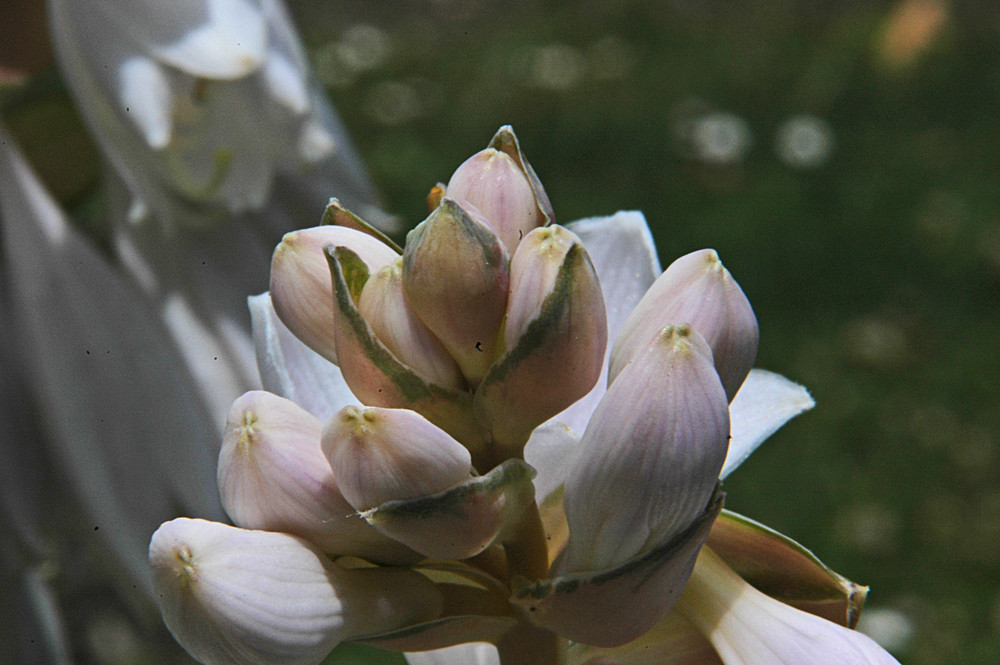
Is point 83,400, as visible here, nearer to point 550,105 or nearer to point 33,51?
point 33,51

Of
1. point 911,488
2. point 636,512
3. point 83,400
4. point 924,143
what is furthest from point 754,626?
point 924,143

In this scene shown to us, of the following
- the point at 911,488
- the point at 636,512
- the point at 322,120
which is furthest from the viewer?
the point at 911,488

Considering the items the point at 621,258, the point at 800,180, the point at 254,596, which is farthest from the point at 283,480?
the point at 800,180

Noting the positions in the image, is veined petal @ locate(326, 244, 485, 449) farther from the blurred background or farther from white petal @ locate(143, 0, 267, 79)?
the blurred background

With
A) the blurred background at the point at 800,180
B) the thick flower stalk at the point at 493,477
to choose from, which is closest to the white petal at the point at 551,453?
the thick flower stalk at the point at 493,477

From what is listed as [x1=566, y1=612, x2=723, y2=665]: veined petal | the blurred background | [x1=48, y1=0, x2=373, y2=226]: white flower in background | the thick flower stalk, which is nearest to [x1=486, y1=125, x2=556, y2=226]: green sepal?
the thick flower stalk

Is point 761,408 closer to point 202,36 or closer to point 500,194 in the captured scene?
point 500,194

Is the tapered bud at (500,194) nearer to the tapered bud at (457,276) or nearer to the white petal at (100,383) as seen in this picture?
the tapered bud at (457,276)
